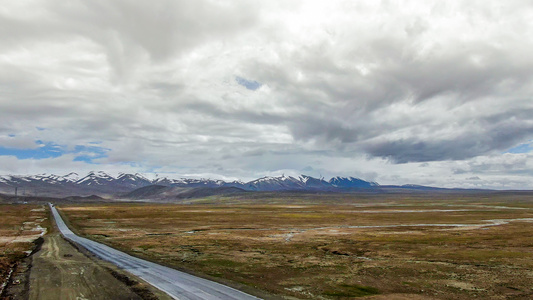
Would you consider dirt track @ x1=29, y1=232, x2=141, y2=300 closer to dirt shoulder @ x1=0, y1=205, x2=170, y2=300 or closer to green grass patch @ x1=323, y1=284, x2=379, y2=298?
dirt shoulder @ x1=0, y1=205, x2=170, y2=300

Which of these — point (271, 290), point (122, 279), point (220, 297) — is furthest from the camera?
point (122, 279)

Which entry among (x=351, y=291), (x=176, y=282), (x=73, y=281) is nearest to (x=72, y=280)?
(x=73, y=281)

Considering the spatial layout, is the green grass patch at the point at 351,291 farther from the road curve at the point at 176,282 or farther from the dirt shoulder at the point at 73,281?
the dirt shoulder at the point at 73,281

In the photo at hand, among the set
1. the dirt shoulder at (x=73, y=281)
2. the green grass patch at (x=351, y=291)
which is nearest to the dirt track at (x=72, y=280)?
the dirt shoulder at (x=73, y=281)

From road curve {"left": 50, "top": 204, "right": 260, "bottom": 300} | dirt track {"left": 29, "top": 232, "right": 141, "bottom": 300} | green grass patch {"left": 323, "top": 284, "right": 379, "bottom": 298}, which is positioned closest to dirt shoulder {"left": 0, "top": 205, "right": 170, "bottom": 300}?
dirt track {"left": 29, "top": 232, "right": 141, "bottom": 300}

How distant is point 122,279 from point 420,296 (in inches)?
837

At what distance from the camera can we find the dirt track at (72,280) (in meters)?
20.3

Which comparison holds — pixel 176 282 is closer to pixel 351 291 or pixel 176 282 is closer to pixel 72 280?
pixel 72 280

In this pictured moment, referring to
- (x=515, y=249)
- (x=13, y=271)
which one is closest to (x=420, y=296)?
(x=515, y=249)

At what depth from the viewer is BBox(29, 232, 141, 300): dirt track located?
66.6ft

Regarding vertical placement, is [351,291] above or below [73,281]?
below

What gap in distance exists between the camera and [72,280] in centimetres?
2369

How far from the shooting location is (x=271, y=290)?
22562 mm

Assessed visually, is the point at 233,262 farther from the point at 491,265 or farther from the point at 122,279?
the point at 491,265
